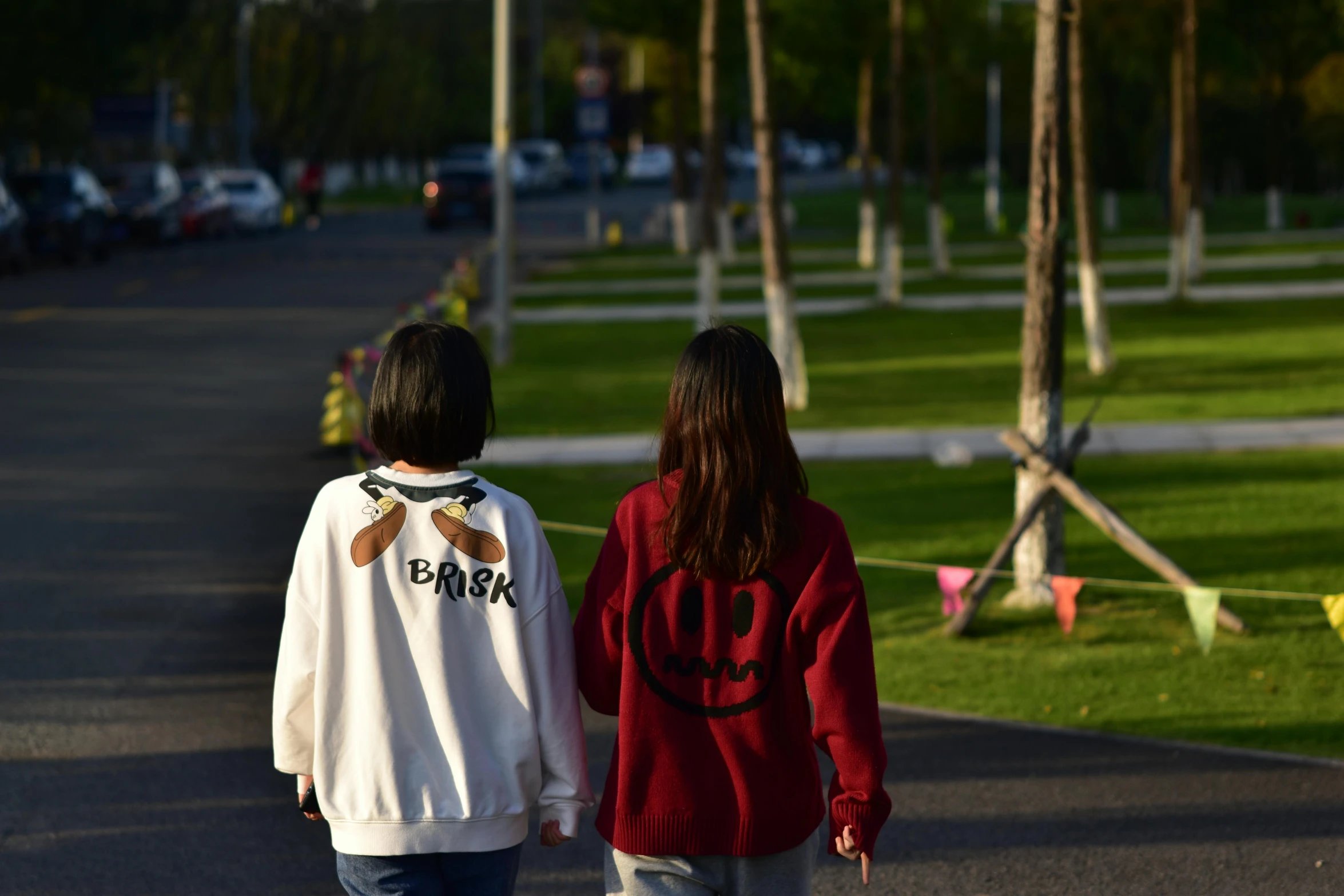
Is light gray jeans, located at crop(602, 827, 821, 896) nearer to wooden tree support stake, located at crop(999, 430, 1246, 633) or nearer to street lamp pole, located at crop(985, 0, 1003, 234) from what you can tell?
wooden tree support stake, located at crop(999, 430, 1246, 633)

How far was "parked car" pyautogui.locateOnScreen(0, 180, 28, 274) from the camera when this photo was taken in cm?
3238

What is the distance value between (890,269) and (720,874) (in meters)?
24.1

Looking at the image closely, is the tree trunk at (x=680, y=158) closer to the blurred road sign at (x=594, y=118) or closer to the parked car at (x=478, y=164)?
the parked car at (x=478, y=164)

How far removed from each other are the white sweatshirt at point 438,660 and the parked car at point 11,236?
31.4 metres

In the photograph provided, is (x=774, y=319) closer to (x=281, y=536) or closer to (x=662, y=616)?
(x=281, y=536)

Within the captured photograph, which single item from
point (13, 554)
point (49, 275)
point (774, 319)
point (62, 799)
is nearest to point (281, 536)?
point (13, 554)

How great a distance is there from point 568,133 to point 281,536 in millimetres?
102175

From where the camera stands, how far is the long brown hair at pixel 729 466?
9.88 feet

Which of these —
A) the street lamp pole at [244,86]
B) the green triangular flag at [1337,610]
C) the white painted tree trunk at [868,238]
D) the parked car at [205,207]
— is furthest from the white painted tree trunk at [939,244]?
the street lamp pole at [244,86]

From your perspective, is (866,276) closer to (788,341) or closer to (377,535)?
(788,341)

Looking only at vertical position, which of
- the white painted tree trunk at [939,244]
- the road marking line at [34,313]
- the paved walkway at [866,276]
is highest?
the white painted tree trunk at [939,244]

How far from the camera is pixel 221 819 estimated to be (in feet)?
19.1

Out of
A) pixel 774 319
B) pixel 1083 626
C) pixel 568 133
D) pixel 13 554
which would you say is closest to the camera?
pixel 1083 626

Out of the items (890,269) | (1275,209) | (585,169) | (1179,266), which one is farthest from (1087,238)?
(585,169)
